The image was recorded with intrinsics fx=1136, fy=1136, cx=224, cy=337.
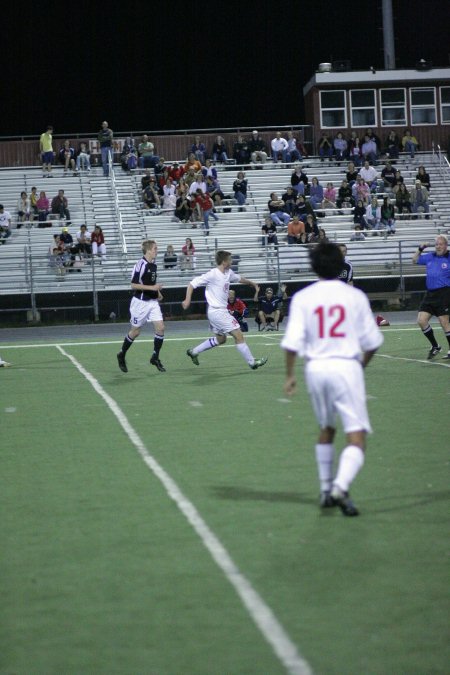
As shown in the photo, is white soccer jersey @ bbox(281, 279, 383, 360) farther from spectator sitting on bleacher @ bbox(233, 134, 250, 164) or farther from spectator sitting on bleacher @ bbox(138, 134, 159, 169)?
spectator sitting on bleacher @ bbox(233, 134, 250, 164)

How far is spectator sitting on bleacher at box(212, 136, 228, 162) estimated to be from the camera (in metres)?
44.7

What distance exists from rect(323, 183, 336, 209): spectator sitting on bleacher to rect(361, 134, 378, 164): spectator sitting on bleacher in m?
4.04

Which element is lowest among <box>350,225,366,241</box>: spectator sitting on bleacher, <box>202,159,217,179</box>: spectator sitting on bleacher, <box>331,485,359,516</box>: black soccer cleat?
<box>331,485,359,516</box>: black soccer cleat

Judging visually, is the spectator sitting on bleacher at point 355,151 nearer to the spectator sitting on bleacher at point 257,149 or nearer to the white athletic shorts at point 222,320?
the spectator sitting on bleacher at point 257,149

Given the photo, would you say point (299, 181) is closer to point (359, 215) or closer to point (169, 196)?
point (359, 215)

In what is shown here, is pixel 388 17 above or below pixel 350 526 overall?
above

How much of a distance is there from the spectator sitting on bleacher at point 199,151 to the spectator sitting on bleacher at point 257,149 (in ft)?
6.16

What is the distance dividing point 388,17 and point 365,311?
134ft

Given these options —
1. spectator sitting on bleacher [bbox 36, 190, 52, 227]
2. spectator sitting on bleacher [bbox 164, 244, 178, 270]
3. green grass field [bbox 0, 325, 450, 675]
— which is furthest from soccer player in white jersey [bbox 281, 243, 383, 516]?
spectator sitting on bleacher [bbox 36, 190, 52, 227]

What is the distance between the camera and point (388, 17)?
45844 millimetres

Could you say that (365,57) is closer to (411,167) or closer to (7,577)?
(411,167)

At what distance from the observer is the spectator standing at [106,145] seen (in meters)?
42.1

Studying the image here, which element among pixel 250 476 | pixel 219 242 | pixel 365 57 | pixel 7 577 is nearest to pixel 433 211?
pixel 219 242

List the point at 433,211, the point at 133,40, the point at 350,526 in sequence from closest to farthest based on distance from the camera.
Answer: the point at 350,526 → the point at 433,211 → the point at 133,40
